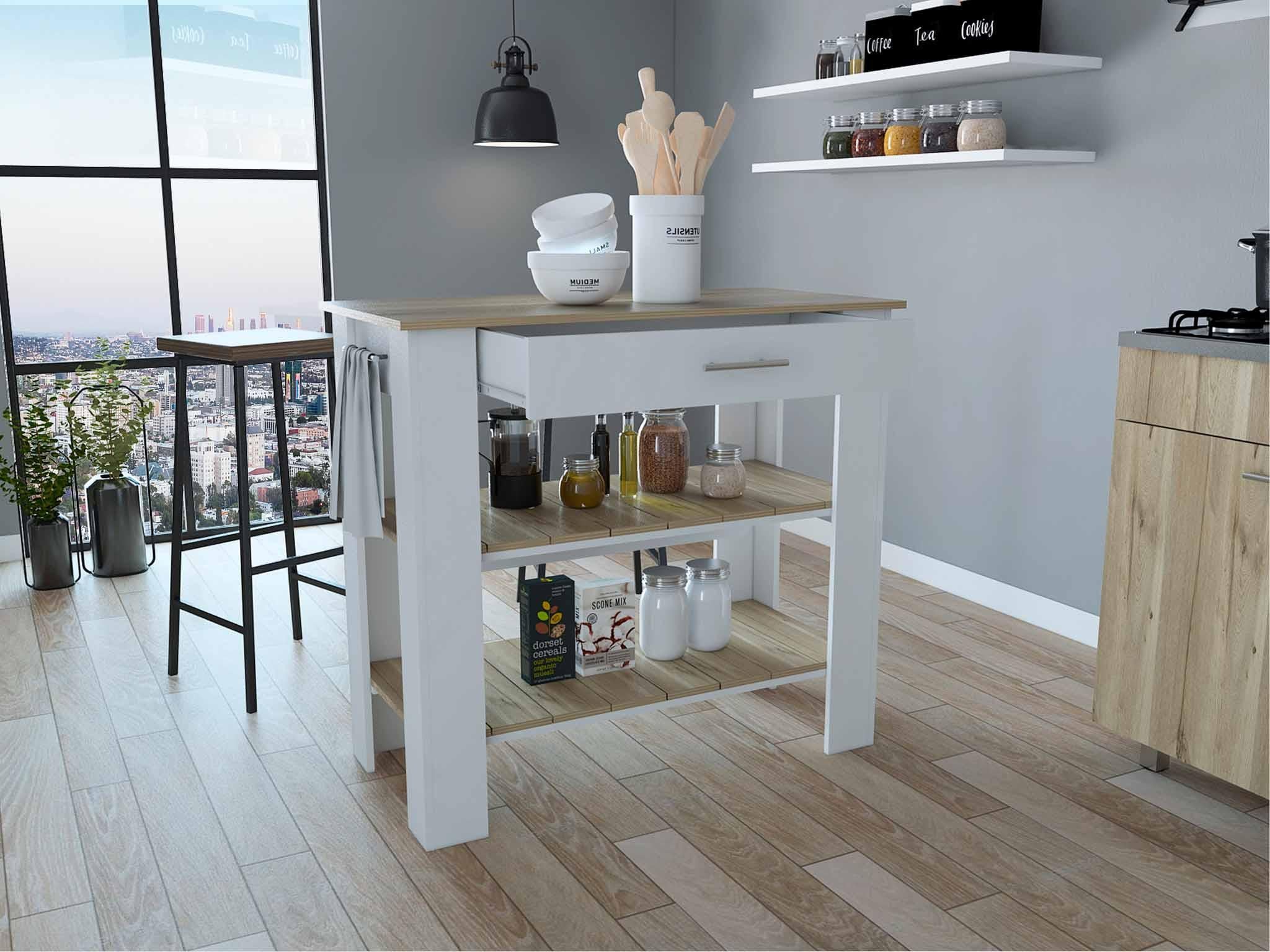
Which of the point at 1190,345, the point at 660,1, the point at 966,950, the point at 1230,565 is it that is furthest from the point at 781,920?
the point at 660,1

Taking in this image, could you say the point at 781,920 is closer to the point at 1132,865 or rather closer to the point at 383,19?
the point at 1132,865

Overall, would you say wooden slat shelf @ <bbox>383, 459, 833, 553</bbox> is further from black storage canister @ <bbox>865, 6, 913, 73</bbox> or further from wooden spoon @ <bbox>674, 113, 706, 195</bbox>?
black storage canister @ <bbox>865, 6, 913, 73</bbox>

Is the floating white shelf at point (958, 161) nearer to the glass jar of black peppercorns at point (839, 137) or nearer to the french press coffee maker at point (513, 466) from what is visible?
the glass jar of black peppercorns at point (839, 137)

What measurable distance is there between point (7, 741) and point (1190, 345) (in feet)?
8.46

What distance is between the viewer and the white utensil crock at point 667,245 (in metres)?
2.23

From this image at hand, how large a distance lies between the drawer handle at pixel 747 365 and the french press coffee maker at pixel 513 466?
428 millimetres

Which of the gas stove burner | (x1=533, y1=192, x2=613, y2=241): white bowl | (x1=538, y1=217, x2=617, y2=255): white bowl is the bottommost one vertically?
the gas stove burner

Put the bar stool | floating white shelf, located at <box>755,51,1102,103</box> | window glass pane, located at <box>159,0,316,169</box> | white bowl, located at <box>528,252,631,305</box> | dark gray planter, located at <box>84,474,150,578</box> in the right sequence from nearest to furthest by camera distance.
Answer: white bowl, located at <box>528,252,631,305</box>, the bar stool, floating white shelf, located at <box>755,51,1102,103</box>, dark gray planter, located at <box>84,474,150,578</box>, window glass pane, located at <box>159,0,316,169</box>

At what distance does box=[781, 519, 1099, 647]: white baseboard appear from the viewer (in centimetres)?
318

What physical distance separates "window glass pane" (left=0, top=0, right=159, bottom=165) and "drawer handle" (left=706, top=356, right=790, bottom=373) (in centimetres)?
280

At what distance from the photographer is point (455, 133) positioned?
168 inches

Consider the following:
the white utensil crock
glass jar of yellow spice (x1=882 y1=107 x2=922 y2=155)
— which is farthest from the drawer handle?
glass jar of yellow spice (x1=882 y1=107 x2=922 y2=155)

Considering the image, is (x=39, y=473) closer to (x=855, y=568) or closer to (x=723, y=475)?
(x=723, y=475)

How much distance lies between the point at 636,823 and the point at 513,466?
73 centimetres
